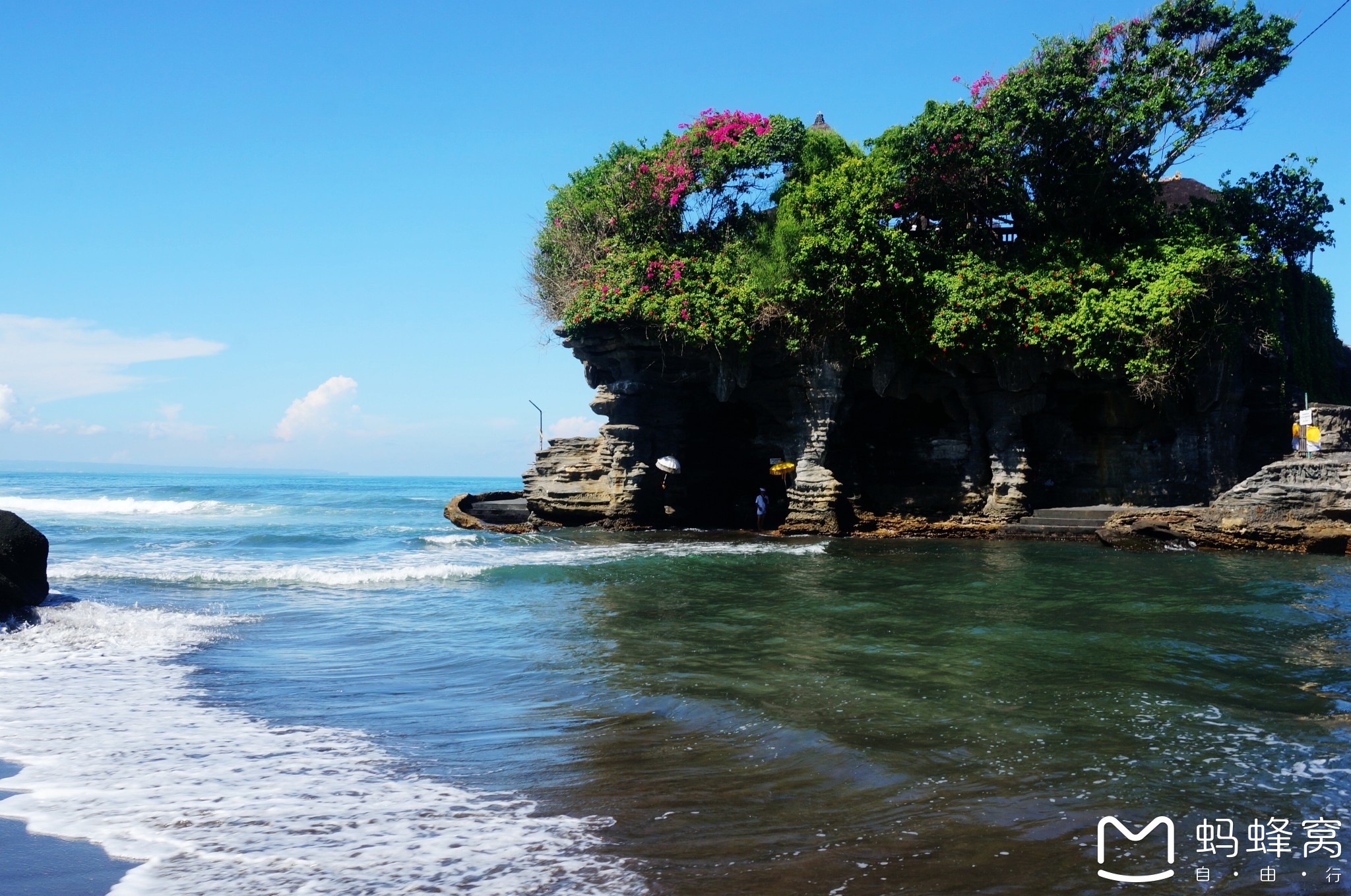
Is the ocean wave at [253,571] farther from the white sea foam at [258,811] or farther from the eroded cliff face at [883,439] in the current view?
the eroded cliff face at [883,439]

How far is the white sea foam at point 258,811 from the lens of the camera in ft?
11.6

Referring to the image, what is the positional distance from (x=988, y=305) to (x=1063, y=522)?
529cm

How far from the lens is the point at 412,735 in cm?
559

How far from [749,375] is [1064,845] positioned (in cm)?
1882

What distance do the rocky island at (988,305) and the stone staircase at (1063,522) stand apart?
0.56 meters

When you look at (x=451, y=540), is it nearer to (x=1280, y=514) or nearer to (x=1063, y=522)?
(x=1063, y=522)

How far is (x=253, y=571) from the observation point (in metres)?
15.4

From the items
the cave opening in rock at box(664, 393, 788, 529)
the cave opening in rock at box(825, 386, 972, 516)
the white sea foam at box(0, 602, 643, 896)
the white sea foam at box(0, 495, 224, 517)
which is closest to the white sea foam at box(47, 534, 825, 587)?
the cave opening in rock at box(825, 386, 972, 516)

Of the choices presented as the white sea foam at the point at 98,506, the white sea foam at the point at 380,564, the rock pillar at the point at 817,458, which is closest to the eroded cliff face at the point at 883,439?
the rock pillar at the point at 817,458

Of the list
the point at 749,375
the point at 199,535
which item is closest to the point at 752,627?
the point at 749,375

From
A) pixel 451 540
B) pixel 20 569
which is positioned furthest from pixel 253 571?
pixel 451 540

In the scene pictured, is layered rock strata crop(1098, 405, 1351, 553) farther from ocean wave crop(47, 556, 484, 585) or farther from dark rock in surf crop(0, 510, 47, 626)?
dark rock in surf crop(0, 510, 47, 626)

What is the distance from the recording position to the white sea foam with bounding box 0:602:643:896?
3.54 metres

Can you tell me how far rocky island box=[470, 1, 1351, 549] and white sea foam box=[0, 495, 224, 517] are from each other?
24.3m
